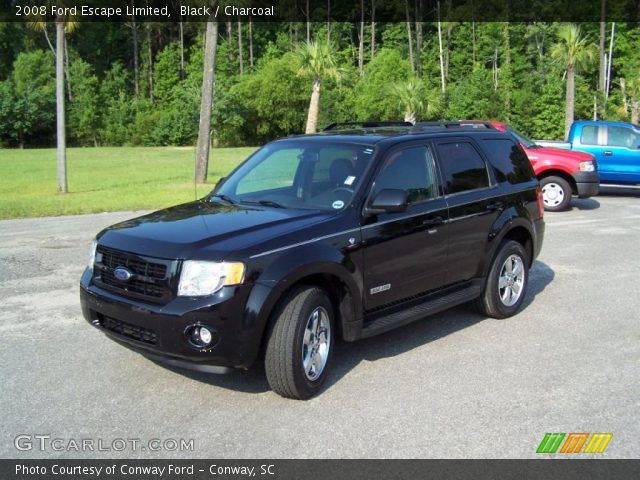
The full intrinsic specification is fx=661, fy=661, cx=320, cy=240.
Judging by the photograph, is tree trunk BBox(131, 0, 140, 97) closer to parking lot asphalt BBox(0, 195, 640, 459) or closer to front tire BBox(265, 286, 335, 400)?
parking lot asphalt BBox(0, 195, 640, 459)

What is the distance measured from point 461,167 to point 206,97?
61.4 ft

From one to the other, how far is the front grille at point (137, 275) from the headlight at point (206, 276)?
0.11 m

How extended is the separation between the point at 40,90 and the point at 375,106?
3858cm

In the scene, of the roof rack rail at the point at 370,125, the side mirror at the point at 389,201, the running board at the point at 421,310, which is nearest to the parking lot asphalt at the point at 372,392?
the running board at the point at 421,310

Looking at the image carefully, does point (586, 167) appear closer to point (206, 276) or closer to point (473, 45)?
point (206, 276)

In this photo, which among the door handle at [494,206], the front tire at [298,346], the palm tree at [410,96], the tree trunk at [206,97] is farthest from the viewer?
the palm tree at [410,96]

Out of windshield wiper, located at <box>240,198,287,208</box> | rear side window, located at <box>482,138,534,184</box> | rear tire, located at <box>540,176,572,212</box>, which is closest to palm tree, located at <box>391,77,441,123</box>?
rear tire, located at <box>540,176,572,212</box>

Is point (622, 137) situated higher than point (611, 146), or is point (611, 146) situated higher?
point (622, 137)

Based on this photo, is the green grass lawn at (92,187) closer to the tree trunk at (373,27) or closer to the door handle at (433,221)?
the door handle at (433,221)

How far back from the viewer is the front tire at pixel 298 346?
4359 mm

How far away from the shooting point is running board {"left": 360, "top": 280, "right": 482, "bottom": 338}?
5.04m

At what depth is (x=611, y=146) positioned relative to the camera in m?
17.1

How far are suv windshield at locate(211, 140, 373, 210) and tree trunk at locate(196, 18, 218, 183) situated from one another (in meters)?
18.0

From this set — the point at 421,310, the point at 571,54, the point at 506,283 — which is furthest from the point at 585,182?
the point at 571,54
